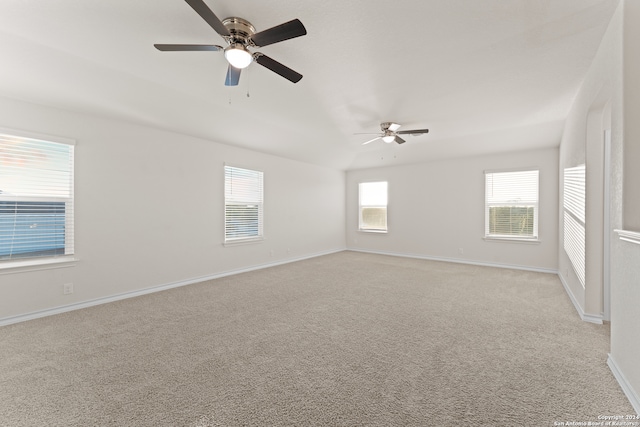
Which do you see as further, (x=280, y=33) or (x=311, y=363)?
(x=311, y=363)

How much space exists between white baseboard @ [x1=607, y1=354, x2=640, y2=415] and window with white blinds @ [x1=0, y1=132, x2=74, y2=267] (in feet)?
17.6

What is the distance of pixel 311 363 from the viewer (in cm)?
213

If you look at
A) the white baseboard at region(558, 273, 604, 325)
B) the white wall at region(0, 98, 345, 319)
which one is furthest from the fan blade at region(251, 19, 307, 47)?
the white baseboard at region(558, 273, 604, 325)

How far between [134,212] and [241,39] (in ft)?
9.98

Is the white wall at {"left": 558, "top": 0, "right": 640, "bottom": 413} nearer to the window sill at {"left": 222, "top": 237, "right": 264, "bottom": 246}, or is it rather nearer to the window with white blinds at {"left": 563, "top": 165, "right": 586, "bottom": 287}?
the window with white blinds at {"left": 563, "top": 165, "right": 586, "bottom": 287}

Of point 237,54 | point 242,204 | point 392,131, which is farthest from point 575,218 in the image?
point 242,204

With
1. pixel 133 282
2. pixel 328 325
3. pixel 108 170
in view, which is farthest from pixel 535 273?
pixel 108 170

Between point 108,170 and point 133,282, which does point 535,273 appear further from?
point 108,170

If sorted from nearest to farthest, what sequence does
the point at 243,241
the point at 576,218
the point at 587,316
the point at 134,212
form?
the point at 587,316, the point at 576,218, the point at 134,212, the point at 243,241

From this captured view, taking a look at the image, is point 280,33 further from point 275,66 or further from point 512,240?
point 512,240

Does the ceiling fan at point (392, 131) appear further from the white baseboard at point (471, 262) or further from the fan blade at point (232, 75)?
the white baseboard at point (471, 262)

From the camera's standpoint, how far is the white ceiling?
1.99 metres

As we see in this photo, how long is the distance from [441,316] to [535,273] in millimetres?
3337

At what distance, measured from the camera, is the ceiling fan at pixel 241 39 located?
70.3 inches
